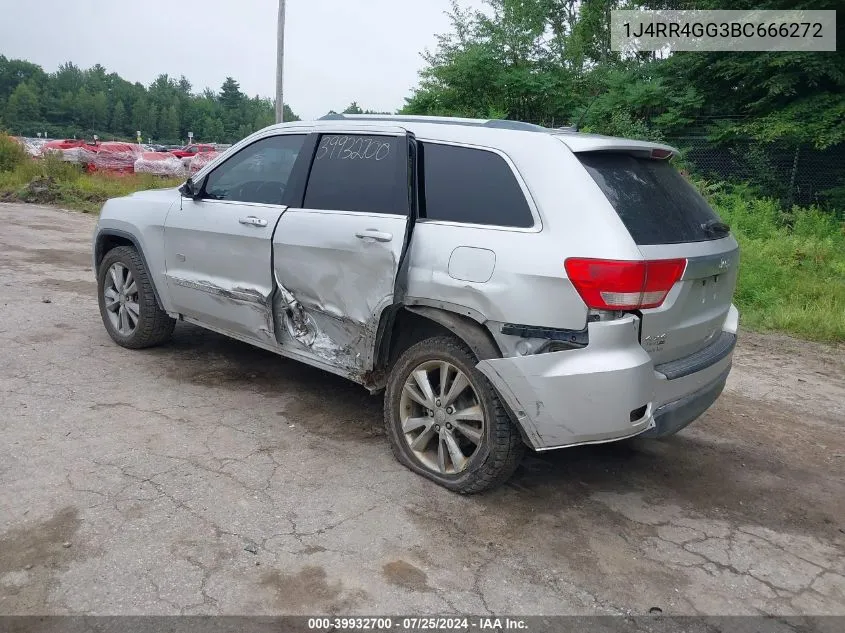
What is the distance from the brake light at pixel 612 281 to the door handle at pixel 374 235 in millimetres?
1027

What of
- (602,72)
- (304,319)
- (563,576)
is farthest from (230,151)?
(602,72)

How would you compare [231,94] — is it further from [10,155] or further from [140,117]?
[10,155]

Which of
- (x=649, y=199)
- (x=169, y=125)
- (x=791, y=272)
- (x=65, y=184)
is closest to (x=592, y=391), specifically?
(x=649, y=199)

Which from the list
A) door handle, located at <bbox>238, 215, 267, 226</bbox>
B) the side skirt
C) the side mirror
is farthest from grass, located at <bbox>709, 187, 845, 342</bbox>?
the side mirror

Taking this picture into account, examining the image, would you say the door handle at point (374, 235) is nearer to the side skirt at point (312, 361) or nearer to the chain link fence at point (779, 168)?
the side skirt at point (312, 361)

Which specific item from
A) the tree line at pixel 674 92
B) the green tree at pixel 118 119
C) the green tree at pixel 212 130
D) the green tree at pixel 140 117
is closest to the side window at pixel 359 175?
the tree line at pixel 674 92

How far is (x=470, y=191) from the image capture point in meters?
3.52

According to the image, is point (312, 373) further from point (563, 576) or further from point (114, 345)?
point (563, 576)

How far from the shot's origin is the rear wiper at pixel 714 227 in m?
3.61

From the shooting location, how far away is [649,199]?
340cm

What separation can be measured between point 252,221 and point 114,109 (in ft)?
449

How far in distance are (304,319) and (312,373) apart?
117cm

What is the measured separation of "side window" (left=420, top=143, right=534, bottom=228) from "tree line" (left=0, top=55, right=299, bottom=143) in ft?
371

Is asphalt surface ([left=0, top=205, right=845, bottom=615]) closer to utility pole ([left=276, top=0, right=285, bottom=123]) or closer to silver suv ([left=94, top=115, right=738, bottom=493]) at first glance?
silver suv ([left=94, top=115, right=738, bottom=493])
